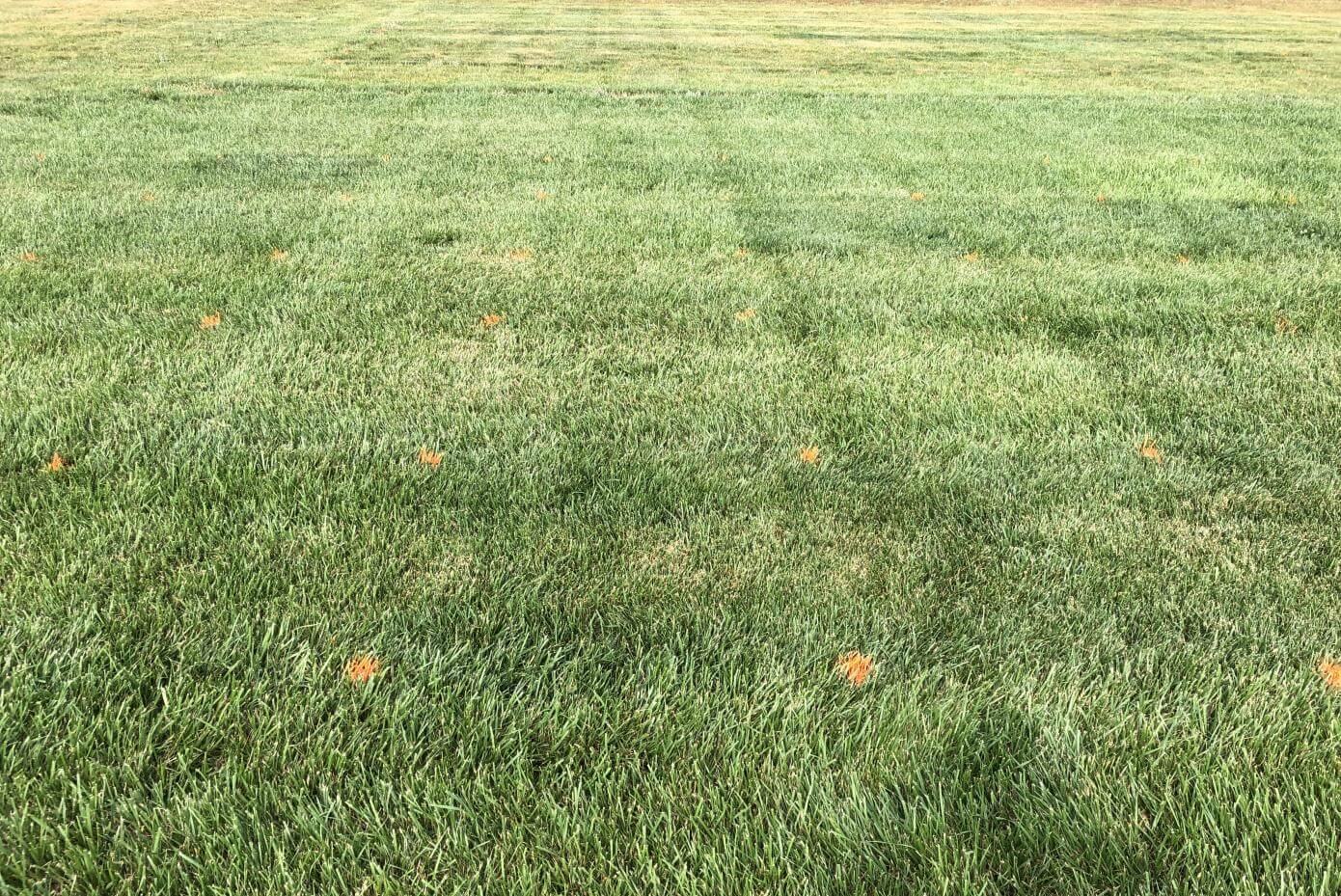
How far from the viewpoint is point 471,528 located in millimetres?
2609

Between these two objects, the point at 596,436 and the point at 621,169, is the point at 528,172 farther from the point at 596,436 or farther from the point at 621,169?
the point at 596,436

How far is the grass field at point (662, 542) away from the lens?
1.70m

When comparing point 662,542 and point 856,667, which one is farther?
point 662,542

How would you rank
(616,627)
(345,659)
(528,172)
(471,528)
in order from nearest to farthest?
1. (345,659)
2. (616,627)
3. (471,528)
4. (528,172)

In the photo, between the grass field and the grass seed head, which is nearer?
the grass field

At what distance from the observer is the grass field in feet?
5.58

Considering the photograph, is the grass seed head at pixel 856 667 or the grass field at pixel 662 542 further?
the grass seed head at pixel 856 667

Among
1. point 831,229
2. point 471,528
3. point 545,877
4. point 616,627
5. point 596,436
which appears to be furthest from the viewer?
point 831,229

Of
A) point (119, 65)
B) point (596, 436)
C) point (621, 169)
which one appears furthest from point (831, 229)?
point (119, 65)

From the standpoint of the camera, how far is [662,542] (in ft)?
8.52

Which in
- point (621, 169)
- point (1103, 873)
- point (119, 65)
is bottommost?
point (1103, 873)

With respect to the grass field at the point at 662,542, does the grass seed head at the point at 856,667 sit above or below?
below

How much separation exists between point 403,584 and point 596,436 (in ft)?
3.25

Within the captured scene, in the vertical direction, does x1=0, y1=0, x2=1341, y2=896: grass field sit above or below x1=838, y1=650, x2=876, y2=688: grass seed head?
above
